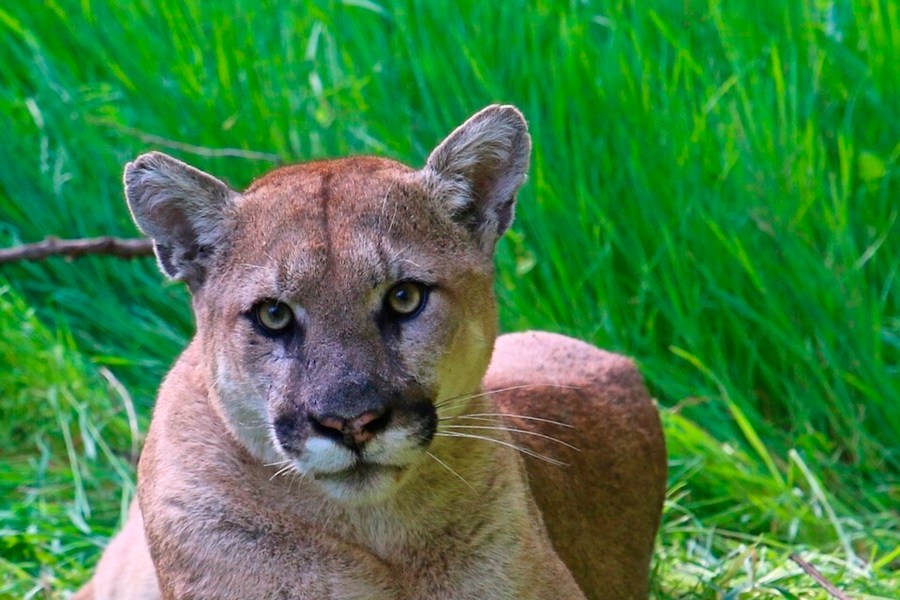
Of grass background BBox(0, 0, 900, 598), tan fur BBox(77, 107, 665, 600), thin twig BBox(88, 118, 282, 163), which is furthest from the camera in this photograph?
thin twig BBox(88, 118, 282, 163)

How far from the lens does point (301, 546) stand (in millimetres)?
3525

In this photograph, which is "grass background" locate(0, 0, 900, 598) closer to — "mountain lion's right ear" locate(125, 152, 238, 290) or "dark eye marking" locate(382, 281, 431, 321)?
"mountain lion's right ear" locate(125, 152, 238, 290)

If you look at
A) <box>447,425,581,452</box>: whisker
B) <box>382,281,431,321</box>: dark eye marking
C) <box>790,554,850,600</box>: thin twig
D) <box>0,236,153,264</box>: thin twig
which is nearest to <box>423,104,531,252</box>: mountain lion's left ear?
<box>382,281,431,321</box>: dark eye marking

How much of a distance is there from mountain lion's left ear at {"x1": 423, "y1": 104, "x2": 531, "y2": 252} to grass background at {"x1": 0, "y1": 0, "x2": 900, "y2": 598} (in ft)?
6.49

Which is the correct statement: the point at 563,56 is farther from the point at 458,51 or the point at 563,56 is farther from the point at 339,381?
the point at 339,381

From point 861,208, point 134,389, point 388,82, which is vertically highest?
point 388,82

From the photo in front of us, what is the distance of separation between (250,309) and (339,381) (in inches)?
17.2

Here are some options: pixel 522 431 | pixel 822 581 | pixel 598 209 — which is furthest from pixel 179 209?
pixel 598 209

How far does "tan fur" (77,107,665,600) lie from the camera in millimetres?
3307


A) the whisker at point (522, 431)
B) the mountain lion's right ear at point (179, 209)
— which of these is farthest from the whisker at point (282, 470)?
the mountain lion's right ear at point (179, 209)

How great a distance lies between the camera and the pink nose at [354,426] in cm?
315

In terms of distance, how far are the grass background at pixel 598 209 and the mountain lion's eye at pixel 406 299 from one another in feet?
7.26

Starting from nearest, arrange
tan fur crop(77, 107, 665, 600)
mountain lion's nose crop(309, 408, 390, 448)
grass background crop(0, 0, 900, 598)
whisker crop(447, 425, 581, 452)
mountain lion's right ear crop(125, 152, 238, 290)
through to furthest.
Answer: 1. mountain lion's nose crop(309, 408, 390, 448)
2. tan fur crop(77, 107, 665, 600)
3. whisker crop(447, 425, 581, 452)
4. mountain lion's right ear crop(125, 152, 238, 290)
5. grass background crop(0, 0, 900, 598)

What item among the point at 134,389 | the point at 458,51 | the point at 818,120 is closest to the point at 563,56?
the point at 458,51
